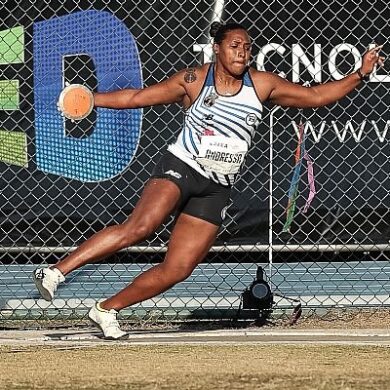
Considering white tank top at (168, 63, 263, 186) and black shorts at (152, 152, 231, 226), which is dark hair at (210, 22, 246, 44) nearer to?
white tank top at (168, 63, 263, 186)

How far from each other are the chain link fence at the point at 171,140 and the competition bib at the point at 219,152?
1842 millimetres

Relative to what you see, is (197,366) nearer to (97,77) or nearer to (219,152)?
(219,152)

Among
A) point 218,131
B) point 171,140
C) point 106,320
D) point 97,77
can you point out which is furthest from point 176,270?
point 97,77

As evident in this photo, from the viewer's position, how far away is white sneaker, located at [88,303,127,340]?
269 inches

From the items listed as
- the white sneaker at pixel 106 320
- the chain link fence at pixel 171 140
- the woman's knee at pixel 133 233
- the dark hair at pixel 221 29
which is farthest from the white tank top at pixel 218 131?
the chain link fence at pixel 171 140

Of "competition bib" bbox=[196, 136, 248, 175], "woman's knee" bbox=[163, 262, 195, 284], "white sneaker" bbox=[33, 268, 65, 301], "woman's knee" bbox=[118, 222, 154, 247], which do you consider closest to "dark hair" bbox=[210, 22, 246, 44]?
"competition bib" bbox=[196, 136, 248, 175]

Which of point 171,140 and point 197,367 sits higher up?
point 171,140

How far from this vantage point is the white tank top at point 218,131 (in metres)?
6.75

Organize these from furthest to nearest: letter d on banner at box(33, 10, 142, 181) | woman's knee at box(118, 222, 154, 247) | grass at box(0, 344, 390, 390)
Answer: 1. letter d on banner at box(33, 10, 142, 181)
2. woman's knee at box(118, 222, 154, 247)
3. grass at box(0, 344, 390, 390)

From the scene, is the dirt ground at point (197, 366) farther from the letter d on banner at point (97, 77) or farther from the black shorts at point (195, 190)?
the letter d on banner at point (97, 77)

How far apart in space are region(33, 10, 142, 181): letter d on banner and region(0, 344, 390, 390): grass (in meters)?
2.41

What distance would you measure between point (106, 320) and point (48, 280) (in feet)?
1.80

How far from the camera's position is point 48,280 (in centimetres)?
646

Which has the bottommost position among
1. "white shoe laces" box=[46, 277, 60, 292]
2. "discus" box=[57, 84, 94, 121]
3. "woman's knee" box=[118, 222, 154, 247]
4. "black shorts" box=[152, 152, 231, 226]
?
"white shoe laces" box=[46, 277, 60, 292]
